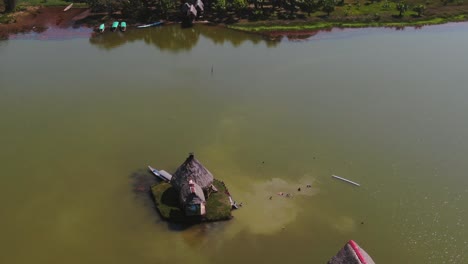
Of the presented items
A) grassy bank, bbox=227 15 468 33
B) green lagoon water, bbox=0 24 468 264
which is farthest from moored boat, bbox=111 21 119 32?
grassy bank, bbox=227 15 468 33

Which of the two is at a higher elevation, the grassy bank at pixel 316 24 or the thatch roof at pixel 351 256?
the grassy bank at pixel 316 24

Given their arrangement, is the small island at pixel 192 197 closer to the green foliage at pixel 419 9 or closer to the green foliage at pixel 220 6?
the green foliage at pixel 220 6

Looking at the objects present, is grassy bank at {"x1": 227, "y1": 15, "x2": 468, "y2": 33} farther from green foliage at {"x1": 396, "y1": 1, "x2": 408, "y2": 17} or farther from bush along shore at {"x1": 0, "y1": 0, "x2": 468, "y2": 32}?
green foliage at {"x1": 396, "y1": 1, "x2": 408, "y2": 17}

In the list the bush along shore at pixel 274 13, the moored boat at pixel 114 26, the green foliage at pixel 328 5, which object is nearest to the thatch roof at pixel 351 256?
the bush along shore at pixel 274 13

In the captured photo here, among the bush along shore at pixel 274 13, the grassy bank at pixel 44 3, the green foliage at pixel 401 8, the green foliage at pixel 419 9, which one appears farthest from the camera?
the grassy bank at pixel 44 3

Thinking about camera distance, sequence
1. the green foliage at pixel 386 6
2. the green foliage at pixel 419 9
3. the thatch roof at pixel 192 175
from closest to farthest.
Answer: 1. the thatch roof at pixel 192 175
2. the green foliage at pixel 419 9
3. the green foliage at pixel 386 6

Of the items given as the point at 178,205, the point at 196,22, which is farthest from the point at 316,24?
the point at 178,205

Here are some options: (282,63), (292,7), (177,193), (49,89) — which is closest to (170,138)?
(177,193)
